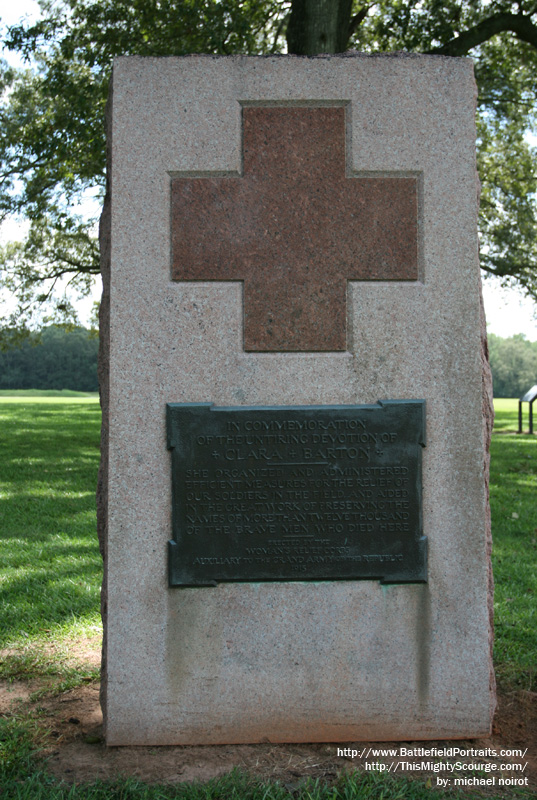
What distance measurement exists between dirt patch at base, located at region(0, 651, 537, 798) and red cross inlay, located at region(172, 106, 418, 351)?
167cm

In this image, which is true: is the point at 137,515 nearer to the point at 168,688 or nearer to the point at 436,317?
the point at 168,688

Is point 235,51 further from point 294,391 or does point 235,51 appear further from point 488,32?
point 294,391

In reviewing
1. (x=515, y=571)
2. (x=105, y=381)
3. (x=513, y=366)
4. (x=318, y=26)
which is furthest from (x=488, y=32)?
(x=513, y=366)

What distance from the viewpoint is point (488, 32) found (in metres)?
10.8

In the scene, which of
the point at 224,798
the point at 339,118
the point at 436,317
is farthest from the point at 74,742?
the point at 339,118

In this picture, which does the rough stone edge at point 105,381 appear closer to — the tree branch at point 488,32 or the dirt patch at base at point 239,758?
the dirt patch at base at point 239,758

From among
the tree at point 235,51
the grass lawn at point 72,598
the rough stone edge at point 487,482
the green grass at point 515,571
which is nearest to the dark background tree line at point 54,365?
the tree at point 235,51

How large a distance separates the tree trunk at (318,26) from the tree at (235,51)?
0.01 meters

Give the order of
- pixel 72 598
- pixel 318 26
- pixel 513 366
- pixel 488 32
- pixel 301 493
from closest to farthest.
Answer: pixel 301 493 → pixel 72 598 → pixel 318 26 → pixel 488 32 → pixel 513 366

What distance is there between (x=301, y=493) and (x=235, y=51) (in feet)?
28.6

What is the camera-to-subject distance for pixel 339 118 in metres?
3.05

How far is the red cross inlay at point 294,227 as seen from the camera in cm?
303

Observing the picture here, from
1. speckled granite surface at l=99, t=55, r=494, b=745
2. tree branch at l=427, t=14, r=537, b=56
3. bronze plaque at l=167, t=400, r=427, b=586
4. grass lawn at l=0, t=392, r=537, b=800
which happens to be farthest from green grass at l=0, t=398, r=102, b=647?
tree branch at l=427, t=14, r=537, b=56

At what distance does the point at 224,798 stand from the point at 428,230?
2.37 metres
